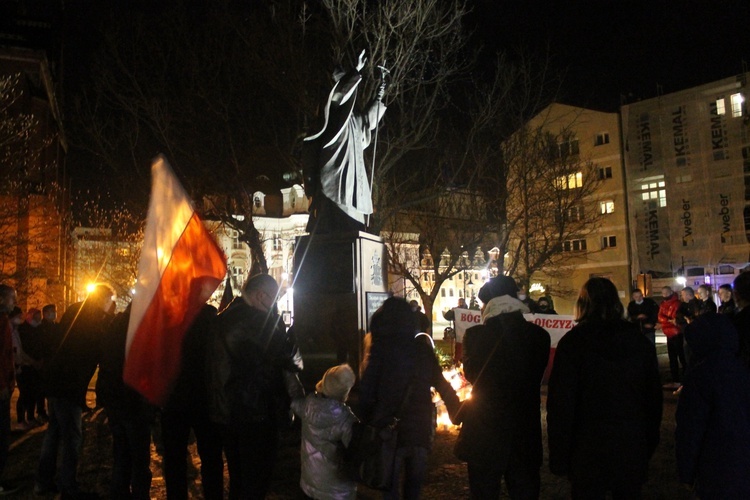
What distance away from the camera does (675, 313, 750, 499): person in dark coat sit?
3.50 meters

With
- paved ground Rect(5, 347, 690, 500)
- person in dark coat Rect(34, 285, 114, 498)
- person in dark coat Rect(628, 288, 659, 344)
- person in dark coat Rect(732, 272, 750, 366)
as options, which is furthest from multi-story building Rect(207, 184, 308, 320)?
person in dark coat Rect(732, 272, 750, 366)

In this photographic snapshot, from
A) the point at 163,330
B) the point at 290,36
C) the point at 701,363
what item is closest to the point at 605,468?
the point at 701,363

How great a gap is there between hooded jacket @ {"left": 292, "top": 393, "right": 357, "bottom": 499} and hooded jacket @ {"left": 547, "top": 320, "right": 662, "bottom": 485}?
4.43 feet

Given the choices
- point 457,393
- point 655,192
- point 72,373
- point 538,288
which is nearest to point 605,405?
point 72,373

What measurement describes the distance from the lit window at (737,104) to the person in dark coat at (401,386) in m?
44.0

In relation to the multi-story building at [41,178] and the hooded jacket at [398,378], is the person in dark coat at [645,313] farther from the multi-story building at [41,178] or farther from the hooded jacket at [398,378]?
the multi-story building at [41,178]

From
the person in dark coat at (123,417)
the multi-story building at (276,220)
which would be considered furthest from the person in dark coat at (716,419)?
the multi-story building at (276,220)

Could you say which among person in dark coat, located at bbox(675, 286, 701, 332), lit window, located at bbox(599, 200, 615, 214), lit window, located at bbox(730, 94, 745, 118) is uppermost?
lit window, located at bbox(730, 94, 745, 118)

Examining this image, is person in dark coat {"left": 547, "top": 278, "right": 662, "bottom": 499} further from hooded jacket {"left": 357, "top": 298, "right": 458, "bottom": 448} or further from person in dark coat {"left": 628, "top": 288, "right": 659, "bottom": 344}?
person in dark coat {"left": 628, "top": 288, "right": 659, "bottom": 344}

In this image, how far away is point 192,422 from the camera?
4.85m

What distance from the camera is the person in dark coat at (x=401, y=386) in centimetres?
439

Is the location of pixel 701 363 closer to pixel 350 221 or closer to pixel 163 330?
pixel 163 330

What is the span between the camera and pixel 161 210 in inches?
180

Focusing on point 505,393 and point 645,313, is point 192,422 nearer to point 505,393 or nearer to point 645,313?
point 505,393
